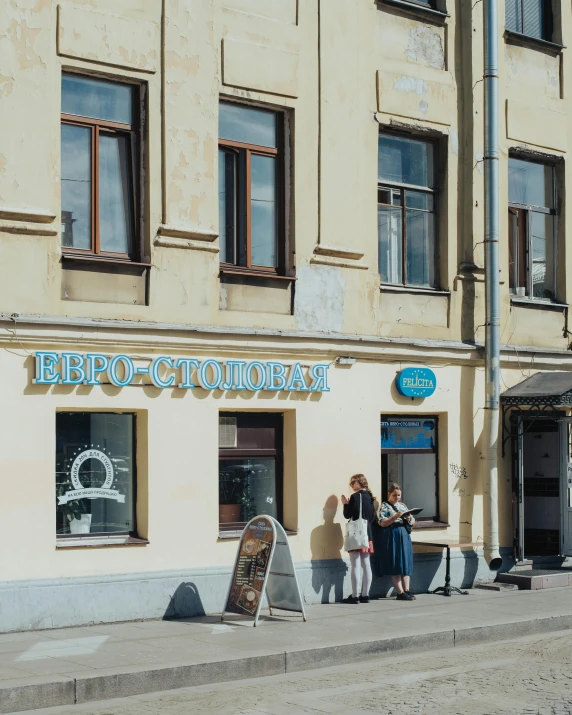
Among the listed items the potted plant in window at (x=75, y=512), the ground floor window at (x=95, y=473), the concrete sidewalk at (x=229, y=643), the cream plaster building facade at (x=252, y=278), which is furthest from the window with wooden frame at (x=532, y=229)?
the potted plant in window at (x=75, y=512)

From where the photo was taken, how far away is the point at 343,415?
14.7 metres

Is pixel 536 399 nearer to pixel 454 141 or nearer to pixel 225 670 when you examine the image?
pixel 454 141

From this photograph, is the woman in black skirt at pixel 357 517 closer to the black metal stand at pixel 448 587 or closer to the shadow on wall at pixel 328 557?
the shadow on wall at pixel 328 557

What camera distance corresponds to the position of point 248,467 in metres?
14.2

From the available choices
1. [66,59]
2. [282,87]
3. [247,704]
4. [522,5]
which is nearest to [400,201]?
[282,87]

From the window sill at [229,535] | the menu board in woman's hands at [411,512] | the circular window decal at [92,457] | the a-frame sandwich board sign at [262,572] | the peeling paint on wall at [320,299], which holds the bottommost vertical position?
the a-frame sandwich board sign at [262,572]

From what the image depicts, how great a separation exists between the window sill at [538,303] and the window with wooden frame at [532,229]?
0.35 ft

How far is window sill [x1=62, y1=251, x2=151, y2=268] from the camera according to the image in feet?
41.0

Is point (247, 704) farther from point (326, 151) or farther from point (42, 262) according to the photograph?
point (326, 151)

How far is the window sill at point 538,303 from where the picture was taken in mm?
16938

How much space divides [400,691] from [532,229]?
931cm

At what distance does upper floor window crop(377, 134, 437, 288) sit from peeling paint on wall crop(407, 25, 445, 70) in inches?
43.1

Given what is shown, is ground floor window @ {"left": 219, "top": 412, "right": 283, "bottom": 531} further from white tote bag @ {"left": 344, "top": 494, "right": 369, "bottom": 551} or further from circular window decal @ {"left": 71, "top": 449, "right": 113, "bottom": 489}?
circular window decal @ {"left": 71, "top": 449, "right": 113, "bottom": 489}

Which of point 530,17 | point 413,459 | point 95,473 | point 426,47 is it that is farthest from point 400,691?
point 530,17
